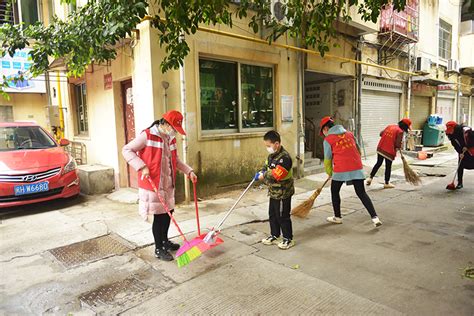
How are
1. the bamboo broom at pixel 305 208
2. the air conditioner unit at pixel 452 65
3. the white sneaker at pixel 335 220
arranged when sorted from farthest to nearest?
the air conditioner unit at pixel 452 65 → the bamboo broom at pixel 305 208 → the white sneaker at pixel 335 220

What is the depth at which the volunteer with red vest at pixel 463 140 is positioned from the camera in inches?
266

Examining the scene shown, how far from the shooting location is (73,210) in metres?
6.02

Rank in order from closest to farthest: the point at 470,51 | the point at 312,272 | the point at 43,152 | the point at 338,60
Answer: the point at 312,272 → the point at 43,152 → the point at 338,60 → the point at 470,51

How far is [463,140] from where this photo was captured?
6.87 meters

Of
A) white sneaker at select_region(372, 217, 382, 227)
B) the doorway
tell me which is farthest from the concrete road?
the doorway

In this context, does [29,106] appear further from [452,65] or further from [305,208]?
[452,65]

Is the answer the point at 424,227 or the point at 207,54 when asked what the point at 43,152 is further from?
the point at 424,227

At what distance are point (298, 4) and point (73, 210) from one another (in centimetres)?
504

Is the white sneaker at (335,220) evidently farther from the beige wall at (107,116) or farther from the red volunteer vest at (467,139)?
the beige wall at (107,116)

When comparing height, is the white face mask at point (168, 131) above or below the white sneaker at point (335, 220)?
above

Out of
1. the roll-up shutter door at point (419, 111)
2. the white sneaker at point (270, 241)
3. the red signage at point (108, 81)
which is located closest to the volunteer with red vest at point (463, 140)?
the white sneaker at point (270, 241)

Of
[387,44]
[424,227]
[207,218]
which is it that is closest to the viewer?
[424,227]

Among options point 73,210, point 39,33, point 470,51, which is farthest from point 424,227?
point 470,51

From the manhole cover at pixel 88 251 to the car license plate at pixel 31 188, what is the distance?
1906 mm
